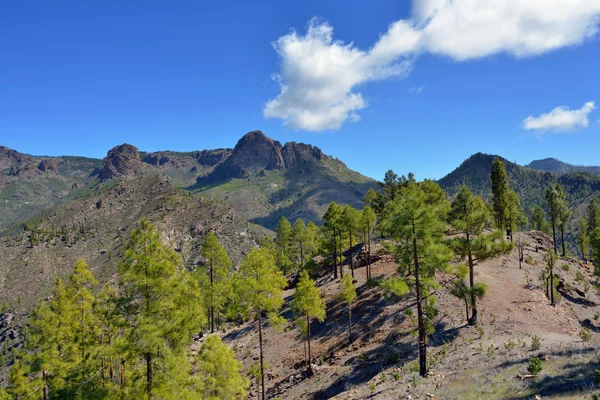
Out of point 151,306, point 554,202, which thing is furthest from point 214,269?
point 554,202

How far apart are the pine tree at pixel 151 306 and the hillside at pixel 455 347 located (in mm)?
13315

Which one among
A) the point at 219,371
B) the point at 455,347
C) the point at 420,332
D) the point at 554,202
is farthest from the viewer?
the point at 554,202

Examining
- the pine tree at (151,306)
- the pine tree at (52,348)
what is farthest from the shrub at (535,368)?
the pine tree at (52,348)

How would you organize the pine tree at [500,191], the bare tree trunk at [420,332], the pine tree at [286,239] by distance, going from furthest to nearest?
the pine tree at [286,239] < the pine tree at [500,191] < the bare tree trunk at [420,332]

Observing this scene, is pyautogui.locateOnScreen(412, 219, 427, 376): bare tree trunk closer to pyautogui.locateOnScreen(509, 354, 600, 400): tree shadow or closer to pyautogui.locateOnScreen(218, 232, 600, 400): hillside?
pyautogui.locateOnScreen(218, 232, 600, 400): hillside

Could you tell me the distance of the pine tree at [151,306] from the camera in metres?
14.9

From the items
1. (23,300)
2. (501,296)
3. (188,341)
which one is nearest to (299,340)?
(501,296)

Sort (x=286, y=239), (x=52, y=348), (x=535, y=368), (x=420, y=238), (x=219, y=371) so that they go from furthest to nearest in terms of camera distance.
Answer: (x=286, y=239) → (x=219, y=371) → (x=52, y=348) → (x=420, y=238) → (x=535, y=368)

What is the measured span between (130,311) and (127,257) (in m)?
2.43

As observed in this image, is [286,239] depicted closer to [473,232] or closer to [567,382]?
[473,232]

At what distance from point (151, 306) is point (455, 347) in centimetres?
2288

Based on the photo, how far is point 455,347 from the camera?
26.3 m

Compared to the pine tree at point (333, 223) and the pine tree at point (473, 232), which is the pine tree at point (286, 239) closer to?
the pine tree at point (333, 223)

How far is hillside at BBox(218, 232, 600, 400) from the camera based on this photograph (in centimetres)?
1739
